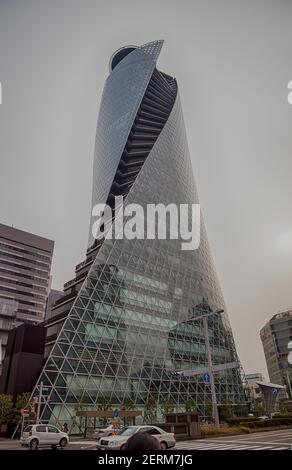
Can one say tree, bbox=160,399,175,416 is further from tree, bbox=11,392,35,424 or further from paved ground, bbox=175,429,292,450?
paved ground, bbox=175,429,292,450

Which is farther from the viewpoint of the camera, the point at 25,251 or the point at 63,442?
the point at 25,251

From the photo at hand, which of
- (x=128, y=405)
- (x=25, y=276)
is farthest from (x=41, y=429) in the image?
(x=25, y=276)

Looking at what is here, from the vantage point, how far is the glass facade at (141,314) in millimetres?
43812

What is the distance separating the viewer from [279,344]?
4582 inches

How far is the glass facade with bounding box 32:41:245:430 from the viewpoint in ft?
144

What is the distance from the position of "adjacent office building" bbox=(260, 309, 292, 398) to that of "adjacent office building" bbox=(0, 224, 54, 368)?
8065 cm

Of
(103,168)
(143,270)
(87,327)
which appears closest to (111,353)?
(87,327)

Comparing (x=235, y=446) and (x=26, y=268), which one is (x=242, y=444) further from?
(x=26, y=268)

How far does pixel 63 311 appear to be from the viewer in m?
63.5

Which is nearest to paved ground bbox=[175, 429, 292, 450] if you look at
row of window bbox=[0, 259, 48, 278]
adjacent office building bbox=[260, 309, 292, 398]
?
adjacent office building bbox=[260, 309, 292, 398]

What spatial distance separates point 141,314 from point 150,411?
1735 centimetres
